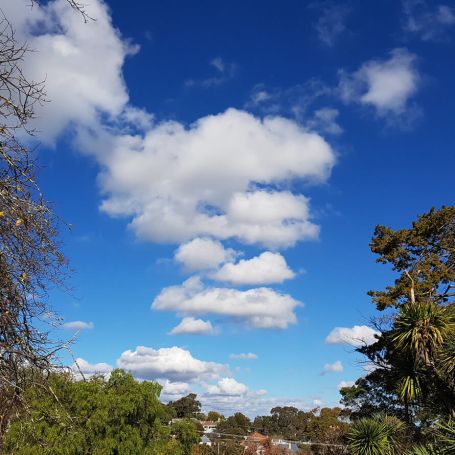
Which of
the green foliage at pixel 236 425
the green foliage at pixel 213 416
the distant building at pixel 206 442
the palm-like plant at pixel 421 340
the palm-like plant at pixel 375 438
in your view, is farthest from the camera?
the green foliage at pixel 213 416

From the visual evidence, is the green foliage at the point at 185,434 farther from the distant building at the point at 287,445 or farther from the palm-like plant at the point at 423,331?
the palm-like plant at the point at 423,331

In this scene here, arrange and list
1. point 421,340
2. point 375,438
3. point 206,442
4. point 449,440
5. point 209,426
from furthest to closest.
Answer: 1. point 209,426
2. point 206,442
3. point 375,438
4. point 421,340
5. point 449,440

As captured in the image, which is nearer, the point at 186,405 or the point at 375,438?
the point at 375,438

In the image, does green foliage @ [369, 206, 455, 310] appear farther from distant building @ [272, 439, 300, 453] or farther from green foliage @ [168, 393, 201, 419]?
green foliage @ [168, 393, 201, 419]

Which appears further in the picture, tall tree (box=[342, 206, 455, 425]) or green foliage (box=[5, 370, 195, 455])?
green foliage (box=[5, 370, 195, 455])

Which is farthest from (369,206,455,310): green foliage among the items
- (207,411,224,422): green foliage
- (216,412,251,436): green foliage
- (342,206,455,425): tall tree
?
(207,411,224,422): green foliage

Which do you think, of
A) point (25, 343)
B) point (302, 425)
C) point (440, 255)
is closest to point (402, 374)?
point (440, 255)

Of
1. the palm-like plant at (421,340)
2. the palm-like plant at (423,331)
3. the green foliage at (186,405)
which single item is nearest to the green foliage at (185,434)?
the palm-like plant at (421,340)

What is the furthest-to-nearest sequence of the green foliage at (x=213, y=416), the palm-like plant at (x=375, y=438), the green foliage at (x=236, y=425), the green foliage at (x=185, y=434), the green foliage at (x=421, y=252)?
the green foliage at (x=213, y=416), the green foliage at (x=236, y=425), the green foliage at (x=185, y=434), the green foliage at (x=421, y=252), the palm-like plant at (x=375, y=438)

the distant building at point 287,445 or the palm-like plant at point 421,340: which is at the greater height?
the palm-like plant at point 421,340

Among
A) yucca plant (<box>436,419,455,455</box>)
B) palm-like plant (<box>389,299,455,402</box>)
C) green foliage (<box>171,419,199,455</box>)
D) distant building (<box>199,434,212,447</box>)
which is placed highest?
palm-like plant (<box>389,299,455,402</box>)

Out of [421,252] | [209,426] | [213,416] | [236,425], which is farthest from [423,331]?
[213,416]

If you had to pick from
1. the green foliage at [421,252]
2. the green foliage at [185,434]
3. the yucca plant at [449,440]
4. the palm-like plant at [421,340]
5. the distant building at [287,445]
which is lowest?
the distant building at [287,445]

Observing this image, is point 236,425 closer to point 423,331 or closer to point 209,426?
point 209,426
